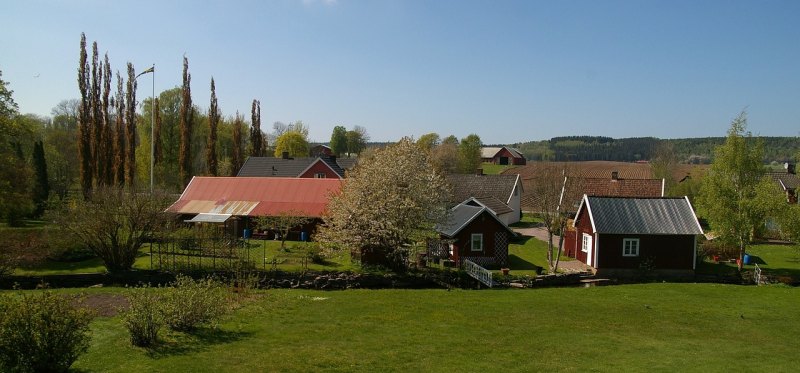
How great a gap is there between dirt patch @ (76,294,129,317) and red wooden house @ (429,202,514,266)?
15380 mm

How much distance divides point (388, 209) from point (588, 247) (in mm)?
12185

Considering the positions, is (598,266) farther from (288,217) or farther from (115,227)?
(115,227)

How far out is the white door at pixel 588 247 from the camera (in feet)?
102

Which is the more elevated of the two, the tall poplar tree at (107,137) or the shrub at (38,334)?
the tall poplar tree at (107,137)

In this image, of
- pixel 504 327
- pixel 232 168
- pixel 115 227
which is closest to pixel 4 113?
pixel 115 227

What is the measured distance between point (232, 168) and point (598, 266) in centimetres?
4579

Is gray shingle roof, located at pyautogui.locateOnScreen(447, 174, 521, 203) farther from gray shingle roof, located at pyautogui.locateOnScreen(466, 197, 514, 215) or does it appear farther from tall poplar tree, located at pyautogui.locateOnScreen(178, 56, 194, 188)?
tall poplar tree, located at pyautogui.locateOnScreen(178, 56, 194, 188)

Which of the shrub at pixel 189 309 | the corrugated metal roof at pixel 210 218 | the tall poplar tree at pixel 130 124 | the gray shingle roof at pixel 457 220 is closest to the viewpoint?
the shrub at pixel 189 309

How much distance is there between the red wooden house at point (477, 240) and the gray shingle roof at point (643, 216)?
17.2ft

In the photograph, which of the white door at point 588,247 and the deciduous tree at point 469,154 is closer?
the white door at point 588,247

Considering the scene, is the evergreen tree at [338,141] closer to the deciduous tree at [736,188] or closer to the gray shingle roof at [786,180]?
the gray shingle roof at [786,180]

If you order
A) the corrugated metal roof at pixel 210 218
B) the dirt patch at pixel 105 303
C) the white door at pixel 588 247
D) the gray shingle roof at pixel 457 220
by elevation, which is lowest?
the dirt patch at pixel 105 303

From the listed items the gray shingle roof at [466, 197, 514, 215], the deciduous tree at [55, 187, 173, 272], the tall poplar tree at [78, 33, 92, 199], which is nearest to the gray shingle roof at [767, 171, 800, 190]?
the gray shingle roof at [466, 197, 514, 215]

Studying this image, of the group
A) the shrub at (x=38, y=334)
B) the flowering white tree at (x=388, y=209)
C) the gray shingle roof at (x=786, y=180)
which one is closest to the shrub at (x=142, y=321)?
the shrub at (x=38, y=334)
